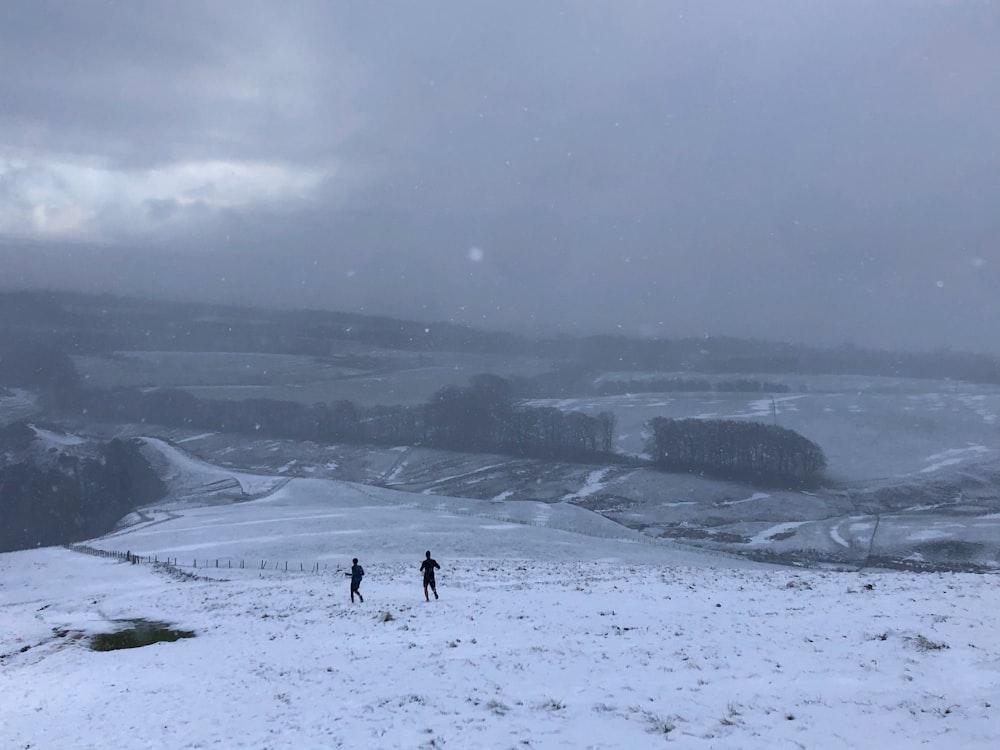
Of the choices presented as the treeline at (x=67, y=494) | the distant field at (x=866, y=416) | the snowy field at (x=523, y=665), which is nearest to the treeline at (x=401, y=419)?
the distant field at (x=866, y=416)

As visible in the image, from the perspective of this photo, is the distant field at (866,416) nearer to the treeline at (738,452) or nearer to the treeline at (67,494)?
the treeline at (738,452)

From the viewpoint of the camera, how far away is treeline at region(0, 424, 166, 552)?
101m

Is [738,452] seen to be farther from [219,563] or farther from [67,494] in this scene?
[67,494]

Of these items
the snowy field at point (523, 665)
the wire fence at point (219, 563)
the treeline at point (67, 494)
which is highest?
the snowy field at point (523, 665)

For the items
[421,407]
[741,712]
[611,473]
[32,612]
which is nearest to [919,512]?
[611,473]

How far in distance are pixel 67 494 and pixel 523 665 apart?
376ft

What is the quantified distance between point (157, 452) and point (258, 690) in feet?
422

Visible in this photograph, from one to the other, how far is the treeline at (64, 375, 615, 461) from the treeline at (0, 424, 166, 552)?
3958 centimetres

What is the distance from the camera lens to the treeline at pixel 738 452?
109 metres

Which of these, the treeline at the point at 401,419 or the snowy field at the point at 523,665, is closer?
the snowy field at the point at 523,665

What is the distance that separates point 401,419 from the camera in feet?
506

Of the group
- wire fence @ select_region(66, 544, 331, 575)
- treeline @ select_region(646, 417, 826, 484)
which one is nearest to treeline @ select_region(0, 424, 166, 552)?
wire fence @ select_region(66, 544, 331, 575)

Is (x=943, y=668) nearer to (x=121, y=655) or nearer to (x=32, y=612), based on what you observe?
(x=121, y=655)

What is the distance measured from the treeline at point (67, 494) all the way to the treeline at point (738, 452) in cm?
8561
